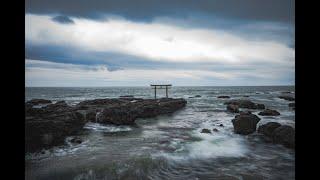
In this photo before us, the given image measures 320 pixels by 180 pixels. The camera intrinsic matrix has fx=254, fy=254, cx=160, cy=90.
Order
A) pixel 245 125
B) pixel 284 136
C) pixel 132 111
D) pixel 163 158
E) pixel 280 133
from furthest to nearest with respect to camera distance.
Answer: pixel 132 111 → pixel 245 125 → pixel 280 133 → pixel 284 136 → pixel 163 158

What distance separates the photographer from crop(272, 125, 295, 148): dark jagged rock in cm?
1328

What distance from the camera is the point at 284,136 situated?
13.7 metres

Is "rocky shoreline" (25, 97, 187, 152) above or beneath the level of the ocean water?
above

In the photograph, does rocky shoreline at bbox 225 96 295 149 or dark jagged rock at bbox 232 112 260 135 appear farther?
dark jagged rock at bbox 232 112 260 135

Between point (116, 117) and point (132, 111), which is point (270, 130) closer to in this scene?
point (116, 117)

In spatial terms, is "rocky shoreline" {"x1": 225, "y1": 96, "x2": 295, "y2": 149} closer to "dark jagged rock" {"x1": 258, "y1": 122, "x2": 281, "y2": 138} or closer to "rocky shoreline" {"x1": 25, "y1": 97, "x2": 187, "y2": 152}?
"dark jagged rock" {"x1": 258, "y1": 122, "x2": 281, "y2": 138}

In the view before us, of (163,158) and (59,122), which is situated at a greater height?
(59,122)

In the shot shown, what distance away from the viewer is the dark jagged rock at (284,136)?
43.6 feet

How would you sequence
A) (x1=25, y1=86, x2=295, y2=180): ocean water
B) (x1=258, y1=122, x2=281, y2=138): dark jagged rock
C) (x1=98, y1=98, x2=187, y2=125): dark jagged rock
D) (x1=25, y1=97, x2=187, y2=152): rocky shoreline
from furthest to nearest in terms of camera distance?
(x1=98, y1=98, x2=187, y2=125): dark jagged rock
(x1=258, y1=122, x2=281, y2=138): dark jagged rock
(x1=25, y1=97, x2=187, y2=152): rocky shoreline
(x1=25, y1=86, x2=295, y2=180): ocean water

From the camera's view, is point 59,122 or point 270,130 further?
point 270,130

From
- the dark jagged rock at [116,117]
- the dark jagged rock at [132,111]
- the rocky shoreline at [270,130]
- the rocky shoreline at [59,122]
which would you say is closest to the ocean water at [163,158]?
the rocky shoreline at [270,130]

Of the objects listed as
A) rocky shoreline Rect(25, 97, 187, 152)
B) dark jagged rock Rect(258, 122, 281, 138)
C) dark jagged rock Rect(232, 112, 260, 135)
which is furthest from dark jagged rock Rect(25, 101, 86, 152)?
dark jagged rock Rect(258, 122, 281, 138)

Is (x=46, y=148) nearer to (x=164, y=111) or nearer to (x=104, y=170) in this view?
(x=104, y=170)

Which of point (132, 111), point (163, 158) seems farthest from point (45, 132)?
point (132, 111)
